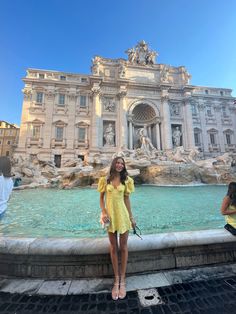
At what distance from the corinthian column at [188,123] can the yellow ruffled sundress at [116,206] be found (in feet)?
80.2

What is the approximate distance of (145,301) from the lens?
1.44 m

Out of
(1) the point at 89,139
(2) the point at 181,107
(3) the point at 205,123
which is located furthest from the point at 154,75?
(1) the point at 89,139

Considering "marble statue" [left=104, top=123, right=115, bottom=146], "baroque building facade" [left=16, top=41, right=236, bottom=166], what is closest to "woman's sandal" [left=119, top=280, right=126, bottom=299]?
"baroque building facade" [left=16, top=41, right=236, bottom=166]

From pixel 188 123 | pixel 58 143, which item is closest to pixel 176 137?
pixel 188 123

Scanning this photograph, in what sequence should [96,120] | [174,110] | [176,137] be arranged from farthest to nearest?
1. [174,110]
2. [176,137]
3. [96,120]

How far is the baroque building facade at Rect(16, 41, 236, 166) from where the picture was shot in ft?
72.4

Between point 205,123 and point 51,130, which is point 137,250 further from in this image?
point 205,123

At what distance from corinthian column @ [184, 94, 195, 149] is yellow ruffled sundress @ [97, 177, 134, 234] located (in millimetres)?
24457

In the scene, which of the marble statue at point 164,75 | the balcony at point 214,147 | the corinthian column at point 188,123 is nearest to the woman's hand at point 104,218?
the corinthian column at point 188,123

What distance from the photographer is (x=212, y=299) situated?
56.9 inches

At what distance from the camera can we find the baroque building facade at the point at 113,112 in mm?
22062

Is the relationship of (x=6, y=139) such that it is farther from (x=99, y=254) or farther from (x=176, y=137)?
(x=99, y=254)

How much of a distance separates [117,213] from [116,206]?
7cm

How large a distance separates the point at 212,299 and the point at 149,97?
25626 millimetres
